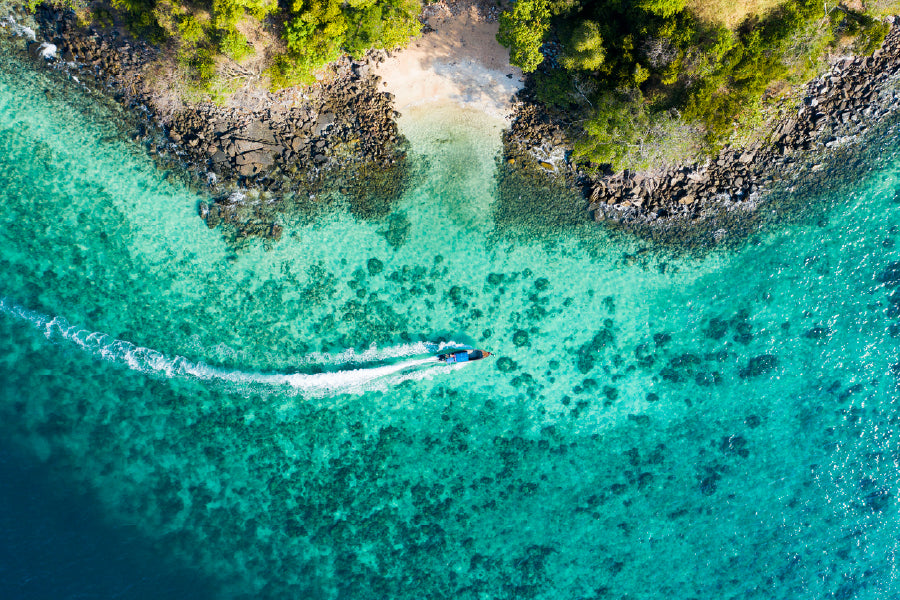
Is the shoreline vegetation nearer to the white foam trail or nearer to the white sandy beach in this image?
the white sandy beach

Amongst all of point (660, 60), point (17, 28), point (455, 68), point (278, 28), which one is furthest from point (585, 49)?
point (17, 28)

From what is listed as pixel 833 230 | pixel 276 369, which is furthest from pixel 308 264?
pixel 833 230

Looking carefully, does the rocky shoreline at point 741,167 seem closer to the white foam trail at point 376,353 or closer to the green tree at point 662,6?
the green tree at point 662,6

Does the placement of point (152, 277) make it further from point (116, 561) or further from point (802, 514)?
point (802, 514)

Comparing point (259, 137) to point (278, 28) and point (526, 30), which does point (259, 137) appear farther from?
point (526, 30)

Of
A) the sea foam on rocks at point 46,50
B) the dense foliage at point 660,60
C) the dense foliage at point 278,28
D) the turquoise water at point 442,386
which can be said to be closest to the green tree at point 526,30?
the dense foliage at point 660,60

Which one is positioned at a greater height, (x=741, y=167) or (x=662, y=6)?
(x=741, y=167)

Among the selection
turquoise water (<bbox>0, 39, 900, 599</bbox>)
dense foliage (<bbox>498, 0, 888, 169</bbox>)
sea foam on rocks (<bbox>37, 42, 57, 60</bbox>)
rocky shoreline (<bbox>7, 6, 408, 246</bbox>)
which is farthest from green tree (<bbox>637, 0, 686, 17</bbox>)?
sea foam on rocks (<bbox>37, 42, 57, 60</bbox>)
